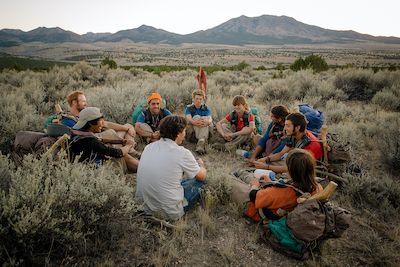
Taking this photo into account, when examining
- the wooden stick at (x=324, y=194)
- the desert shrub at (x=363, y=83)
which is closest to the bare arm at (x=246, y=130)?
the wooden stick at (x=324, y=194)

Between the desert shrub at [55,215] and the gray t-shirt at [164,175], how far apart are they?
1.04 feet

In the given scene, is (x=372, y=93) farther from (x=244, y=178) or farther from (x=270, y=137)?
(x=244, y=178)

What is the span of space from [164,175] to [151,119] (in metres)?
3.09

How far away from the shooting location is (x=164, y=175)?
10.7ft

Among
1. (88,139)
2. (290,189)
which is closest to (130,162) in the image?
(88,139)

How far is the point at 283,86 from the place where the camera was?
460 inches

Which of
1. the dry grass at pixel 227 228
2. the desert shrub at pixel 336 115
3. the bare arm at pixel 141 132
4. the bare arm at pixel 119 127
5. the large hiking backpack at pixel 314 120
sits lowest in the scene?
the dry grass at pixel 227 228

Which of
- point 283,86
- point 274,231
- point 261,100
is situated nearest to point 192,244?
point 274,231

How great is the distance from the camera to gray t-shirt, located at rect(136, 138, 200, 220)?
3.28 metres

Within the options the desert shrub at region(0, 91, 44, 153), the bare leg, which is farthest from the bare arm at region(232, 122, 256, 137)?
the desert shrub at region(0, 91, 44, 153)

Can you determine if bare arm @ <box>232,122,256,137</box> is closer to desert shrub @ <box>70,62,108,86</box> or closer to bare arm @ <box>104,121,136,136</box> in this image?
bare arm @ <box>104,121,136,136</box>

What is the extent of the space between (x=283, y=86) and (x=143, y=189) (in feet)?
32.2

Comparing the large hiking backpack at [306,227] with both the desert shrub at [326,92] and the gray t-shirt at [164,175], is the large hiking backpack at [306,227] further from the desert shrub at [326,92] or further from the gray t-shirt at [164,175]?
the desert shrub at [326,92]

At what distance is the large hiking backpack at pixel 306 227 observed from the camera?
2.78 meters
